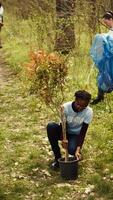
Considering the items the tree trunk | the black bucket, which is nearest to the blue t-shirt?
the black bucket

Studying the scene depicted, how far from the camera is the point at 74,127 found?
20.6ft

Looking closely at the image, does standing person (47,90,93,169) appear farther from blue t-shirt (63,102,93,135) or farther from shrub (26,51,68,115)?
shrub (26,51,68,115)

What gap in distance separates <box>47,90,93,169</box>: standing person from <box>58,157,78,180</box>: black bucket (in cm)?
9

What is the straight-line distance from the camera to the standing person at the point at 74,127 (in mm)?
6043

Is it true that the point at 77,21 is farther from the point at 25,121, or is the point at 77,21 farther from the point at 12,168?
the point at 12,168

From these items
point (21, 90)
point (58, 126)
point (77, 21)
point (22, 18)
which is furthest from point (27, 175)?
point (22, 18)

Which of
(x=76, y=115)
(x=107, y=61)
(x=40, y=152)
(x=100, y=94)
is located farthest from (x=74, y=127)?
(x=100, y=94)

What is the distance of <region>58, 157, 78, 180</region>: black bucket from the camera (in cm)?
596

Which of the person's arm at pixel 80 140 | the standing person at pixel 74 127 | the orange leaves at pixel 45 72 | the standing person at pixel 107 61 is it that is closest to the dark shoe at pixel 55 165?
the standing person at pixel 74 127

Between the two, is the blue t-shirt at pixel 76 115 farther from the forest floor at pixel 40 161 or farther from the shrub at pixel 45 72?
the shrub at pixel 45 72

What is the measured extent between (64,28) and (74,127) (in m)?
7.58

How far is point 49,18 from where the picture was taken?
45.4ft

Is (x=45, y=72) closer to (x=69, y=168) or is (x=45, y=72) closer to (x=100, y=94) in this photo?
(x=69, y=168)

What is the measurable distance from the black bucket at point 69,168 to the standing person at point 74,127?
0.09m
